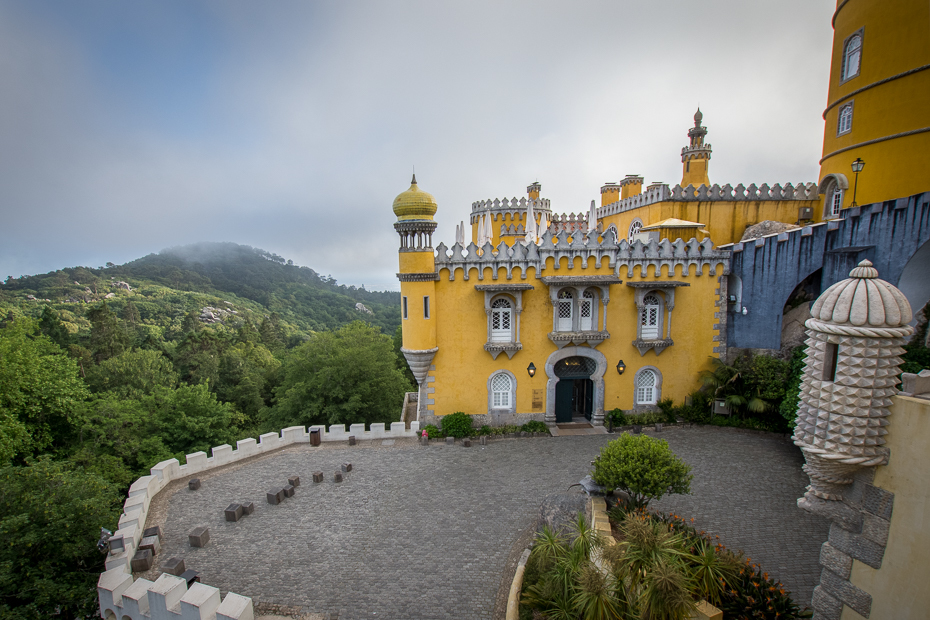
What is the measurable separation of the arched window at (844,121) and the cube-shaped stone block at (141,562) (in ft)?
89.6

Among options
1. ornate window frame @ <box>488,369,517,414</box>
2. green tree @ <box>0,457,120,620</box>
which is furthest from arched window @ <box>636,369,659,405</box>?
green tree @ <box>0,457,120,620</box>

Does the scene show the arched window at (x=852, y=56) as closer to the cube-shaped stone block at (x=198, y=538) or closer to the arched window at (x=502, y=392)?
the arched window at (x=502, y=392)

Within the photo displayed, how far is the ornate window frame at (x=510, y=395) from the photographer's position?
1733 cm

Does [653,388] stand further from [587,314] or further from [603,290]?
[603,290]

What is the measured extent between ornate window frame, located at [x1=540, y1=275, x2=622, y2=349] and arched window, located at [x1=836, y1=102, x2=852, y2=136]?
1168 centimetres

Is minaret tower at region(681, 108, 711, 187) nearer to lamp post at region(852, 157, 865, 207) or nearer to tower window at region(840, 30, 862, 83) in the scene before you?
tower window at region(840, 30, 862, 83)

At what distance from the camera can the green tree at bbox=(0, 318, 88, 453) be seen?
1669 cm

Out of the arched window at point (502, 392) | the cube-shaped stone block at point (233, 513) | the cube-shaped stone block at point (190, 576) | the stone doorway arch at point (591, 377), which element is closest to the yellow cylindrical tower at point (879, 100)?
the stone doorway arch at point (591, 377)

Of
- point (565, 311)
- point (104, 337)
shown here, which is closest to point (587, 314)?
point (565, 311)

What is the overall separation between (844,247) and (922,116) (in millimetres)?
→ 5722

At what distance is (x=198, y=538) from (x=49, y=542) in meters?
2.72

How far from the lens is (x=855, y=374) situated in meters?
6.17

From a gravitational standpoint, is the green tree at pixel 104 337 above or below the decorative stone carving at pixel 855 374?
below

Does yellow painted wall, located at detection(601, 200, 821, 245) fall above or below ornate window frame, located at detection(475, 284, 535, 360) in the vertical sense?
above
